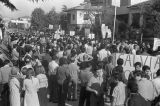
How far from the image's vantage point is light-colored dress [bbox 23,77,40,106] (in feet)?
31.2

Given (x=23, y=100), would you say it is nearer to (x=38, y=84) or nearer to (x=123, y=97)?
(x=38, y=84)

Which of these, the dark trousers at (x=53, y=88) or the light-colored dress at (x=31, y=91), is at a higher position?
the light-colored dress at (x=31, y=91)

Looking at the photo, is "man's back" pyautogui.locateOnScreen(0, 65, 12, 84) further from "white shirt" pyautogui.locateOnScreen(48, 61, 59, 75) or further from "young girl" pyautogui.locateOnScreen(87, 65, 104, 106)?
"young girl" pyautogui.locateOnScreen(87, 65, 104, 106)

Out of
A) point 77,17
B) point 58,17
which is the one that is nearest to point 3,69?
point 77,17

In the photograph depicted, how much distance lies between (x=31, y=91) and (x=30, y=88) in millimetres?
85

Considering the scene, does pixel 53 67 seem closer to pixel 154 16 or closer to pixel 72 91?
pixel 72 91

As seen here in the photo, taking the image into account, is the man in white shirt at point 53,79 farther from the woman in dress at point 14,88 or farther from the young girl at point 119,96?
the young girl at point 119,96

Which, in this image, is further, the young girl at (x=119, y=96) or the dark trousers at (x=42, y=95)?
the dark trousers at (x=42, y=95)

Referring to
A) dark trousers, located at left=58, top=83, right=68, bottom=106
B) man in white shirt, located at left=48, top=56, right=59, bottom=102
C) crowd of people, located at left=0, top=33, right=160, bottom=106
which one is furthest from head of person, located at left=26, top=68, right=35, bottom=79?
man in white shirt, located at left=48, top=56, right=59, bottom=102

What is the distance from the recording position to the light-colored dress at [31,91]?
374 inches

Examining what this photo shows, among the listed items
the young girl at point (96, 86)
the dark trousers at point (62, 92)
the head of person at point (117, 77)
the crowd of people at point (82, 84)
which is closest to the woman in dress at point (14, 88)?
the crowd of people at point (82, 84)

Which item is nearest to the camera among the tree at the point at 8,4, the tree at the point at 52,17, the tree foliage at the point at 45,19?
the tree at the point at 8,4

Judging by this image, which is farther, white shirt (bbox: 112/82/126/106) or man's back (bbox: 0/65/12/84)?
man's back (bbox: 0/65/12/84)

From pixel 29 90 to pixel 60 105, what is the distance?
8.19 feet
